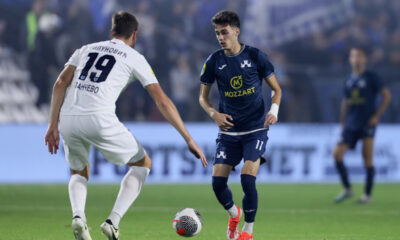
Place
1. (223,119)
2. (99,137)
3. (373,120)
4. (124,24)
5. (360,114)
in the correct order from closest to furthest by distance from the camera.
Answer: (99,137) < (124,24) < (223,119) < (373,120) < (360,114)

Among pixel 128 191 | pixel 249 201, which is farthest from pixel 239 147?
pixel 128 191

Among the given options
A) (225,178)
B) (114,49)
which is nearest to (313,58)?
(225,178)

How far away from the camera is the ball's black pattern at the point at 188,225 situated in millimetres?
6137

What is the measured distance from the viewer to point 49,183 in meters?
14.1

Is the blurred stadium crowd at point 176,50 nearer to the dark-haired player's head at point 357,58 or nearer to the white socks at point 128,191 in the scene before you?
the dark-haired player's head at point 357,58

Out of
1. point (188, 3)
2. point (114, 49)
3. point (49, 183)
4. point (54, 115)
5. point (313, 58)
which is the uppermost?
point (114, 49)

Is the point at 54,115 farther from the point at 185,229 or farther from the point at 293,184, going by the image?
the point at 293,184

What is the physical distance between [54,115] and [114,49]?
0.66 meters

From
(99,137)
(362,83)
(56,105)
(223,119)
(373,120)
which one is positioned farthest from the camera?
(362,83)

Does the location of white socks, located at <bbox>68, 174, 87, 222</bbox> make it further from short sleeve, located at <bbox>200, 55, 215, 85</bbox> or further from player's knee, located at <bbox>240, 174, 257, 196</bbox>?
short sleeve, located at <bbox>200, 55, 215, 85</bbox>

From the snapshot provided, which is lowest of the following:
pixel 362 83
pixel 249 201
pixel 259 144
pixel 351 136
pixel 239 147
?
pixel 351 136

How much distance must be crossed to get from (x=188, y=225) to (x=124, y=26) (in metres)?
1.71

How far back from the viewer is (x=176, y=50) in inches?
652

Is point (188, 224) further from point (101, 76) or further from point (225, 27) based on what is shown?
point (225, 27)
